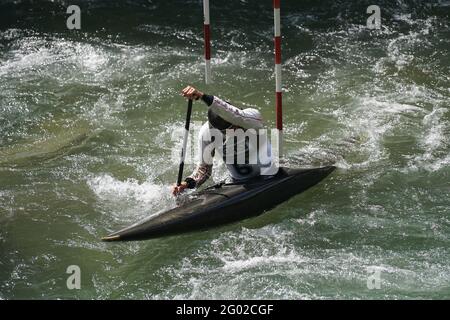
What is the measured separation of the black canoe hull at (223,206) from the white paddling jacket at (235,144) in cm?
13

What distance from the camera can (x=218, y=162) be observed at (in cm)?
693

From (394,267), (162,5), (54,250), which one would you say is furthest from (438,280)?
(162,5)

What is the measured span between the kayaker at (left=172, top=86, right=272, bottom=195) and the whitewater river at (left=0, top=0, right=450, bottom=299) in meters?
0.37

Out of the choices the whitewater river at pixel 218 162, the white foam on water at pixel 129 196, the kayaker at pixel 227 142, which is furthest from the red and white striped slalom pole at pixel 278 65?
the white foam on water at pixel 129 196

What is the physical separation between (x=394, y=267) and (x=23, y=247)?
291cm

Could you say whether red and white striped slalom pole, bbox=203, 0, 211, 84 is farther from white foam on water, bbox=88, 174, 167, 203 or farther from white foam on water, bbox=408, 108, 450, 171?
white foam on water, bbox=408, 108, 450, 171

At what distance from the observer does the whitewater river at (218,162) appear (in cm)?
535

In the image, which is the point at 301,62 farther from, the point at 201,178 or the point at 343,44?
the point at 201,178

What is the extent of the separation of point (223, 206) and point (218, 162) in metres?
1.10

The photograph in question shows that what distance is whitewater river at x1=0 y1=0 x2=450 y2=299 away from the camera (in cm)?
535

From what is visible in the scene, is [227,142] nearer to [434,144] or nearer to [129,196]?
[129,196]

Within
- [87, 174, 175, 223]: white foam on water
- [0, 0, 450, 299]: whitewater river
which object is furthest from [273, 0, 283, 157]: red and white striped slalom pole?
[87, 174, 175, 223]: white foam on water

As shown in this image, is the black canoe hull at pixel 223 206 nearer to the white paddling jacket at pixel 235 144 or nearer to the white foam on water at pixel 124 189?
the white paddling jacket at pixel 235 144

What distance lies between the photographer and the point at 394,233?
5785 millimetres
